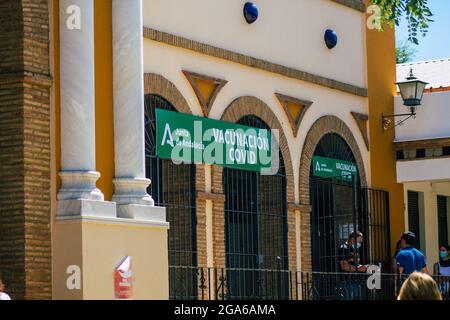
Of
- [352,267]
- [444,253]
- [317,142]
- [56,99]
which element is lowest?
[352,267]

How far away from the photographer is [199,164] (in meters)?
18.7

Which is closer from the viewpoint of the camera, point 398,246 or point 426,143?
point 398,246

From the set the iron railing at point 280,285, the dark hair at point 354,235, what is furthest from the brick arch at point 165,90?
the dark hair at point 354,235

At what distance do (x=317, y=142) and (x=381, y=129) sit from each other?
2.25 meters

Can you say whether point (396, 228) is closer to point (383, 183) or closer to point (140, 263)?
point (383, 183)

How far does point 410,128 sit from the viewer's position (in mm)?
24016

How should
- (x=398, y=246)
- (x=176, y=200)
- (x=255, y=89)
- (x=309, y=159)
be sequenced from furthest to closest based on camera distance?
(x=398, y=246), (x=309, y=159), (x=255, y=89), (x=176, y=200)

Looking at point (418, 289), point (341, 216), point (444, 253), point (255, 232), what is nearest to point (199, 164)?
point (255, 232)

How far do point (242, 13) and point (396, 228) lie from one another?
224 inches

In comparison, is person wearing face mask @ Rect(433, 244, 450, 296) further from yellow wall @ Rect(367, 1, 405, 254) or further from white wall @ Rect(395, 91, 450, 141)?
white wall @ Rect(395, 91, 450, 141)

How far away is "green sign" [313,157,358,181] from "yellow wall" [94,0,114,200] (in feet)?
21.5

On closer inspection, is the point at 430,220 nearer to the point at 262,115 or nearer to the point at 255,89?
the point at 262,115

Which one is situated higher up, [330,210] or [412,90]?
[412,90]

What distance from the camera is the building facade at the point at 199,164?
48.9 ft
